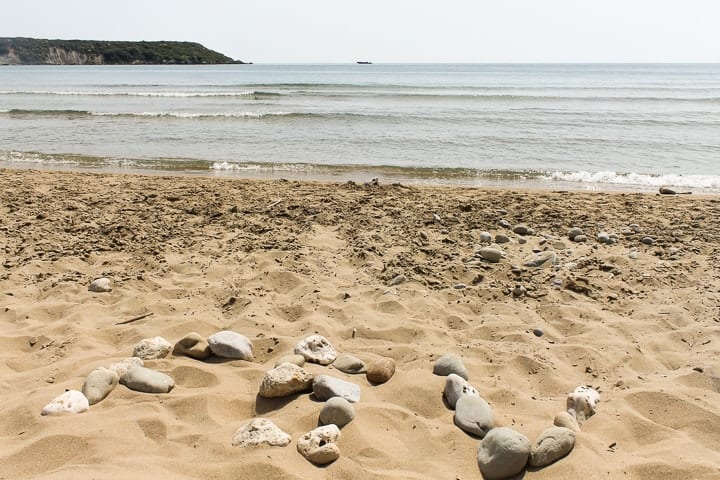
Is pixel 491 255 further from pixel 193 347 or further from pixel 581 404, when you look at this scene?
pixel 193 347

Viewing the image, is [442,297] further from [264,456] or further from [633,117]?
[633,117]

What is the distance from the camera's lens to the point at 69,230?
5.73 metres

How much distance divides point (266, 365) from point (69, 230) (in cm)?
354

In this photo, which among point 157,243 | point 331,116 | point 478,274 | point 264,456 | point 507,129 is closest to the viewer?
point 264,456

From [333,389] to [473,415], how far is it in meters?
0.73

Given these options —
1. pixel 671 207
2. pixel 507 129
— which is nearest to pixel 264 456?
pixel 671 207

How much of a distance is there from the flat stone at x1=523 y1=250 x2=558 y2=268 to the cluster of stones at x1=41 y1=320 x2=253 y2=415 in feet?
9.04

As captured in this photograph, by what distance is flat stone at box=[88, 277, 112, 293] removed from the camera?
439 cm

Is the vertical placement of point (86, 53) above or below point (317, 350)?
above

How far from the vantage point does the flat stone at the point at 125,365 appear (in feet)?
10.2

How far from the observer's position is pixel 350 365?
329cm

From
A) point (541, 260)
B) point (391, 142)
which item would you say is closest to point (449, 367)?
point (541, 260)

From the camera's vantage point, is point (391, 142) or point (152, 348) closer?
point (152, 348)

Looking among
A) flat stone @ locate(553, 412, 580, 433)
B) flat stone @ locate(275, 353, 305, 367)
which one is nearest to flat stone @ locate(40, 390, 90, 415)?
flat stone @ locate(275, 353, 305, 367)
